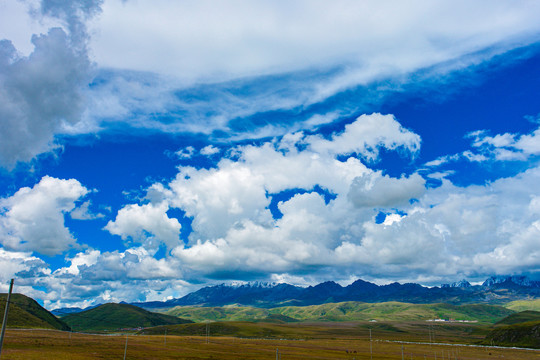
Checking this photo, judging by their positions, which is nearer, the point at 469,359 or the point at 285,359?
the point at 285,359

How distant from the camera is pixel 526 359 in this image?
170m

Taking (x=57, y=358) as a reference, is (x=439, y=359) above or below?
below

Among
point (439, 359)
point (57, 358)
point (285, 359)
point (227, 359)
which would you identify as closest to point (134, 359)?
point (57, 358)

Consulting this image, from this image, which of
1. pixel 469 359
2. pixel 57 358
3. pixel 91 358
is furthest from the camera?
pixel 469 359

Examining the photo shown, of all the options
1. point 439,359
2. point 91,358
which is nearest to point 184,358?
point 91,358

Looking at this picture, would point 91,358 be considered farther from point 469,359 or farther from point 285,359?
point 469,359

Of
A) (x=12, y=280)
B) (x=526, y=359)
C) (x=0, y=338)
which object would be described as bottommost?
(x=526, y=359)

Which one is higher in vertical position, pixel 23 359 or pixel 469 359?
pixel 23 359

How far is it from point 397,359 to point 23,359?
134704 mm

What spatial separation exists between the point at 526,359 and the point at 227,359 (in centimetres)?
14139

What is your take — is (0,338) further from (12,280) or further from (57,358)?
(57,358)

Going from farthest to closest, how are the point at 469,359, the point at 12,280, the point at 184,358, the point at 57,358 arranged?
the point at 469,359 < the point at 184,358 < the point at 57,358 < the point at 12,280

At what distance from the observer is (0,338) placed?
4097 centimetres

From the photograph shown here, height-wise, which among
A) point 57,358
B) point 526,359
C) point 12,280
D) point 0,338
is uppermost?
point 12,280
